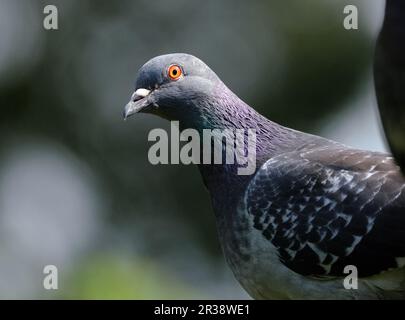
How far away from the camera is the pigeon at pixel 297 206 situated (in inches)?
276

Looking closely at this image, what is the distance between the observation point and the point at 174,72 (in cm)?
821

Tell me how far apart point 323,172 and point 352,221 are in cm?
44

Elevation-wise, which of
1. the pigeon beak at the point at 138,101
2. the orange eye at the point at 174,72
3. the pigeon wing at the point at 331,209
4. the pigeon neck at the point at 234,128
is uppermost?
the orange eye at the point at 174,72

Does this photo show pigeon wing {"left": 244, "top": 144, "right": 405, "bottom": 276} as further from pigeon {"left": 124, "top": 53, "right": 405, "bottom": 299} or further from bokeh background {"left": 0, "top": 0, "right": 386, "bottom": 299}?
bokeh background {"left": 0, "top": 0, "right": 386, "bottom": 299}

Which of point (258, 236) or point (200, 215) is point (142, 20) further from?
point (258, 236)

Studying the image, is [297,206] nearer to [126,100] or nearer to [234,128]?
[234,128]

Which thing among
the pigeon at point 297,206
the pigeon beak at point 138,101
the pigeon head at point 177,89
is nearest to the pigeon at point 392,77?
the pigeon at point 297,206

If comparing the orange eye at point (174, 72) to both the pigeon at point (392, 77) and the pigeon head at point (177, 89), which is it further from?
the pigeon at point (392, 77)

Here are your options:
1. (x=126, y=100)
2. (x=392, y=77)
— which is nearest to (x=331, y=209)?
(x=392, y=77)

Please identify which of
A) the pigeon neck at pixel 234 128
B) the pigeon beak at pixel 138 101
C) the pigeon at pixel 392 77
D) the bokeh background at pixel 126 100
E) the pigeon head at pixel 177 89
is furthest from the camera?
the bokeh background at pixel 126 100

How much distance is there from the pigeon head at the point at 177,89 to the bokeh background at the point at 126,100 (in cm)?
802

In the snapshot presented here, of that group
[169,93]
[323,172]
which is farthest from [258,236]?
[169,93]

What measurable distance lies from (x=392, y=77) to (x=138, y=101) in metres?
3.47

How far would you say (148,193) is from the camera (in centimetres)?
1803
